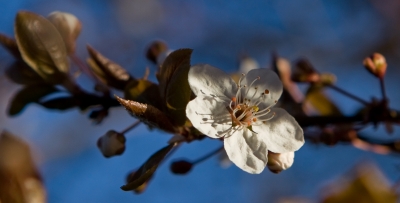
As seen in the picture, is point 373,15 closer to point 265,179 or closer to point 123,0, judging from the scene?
point 265,179

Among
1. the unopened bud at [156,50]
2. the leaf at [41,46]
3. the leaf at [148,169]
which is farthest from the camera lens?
the unopened bud at [156,50]

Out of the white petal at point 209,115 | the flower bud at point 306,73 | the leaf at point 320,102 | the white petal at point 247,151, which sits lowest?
the leaf at point 320,102

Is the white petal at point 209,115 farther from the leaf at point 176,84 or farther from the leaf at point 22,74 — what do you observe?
the leaf at point 22,74

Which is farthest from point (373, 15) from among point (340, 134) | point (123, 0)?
point (340, 134)

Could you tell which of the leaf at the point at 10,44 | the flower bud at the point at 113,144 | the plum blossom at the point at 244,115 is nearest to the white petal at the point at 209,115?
the plum blossom at the point at 244,115

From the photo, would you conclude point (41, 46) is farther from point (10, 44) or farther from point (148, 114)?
point (148, 114)
